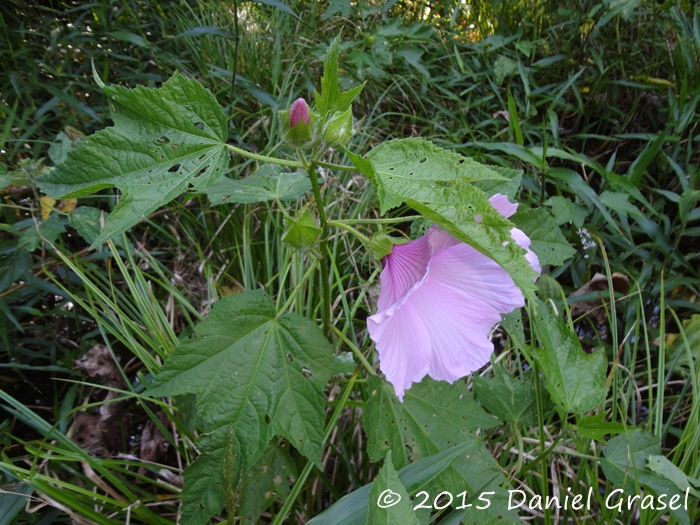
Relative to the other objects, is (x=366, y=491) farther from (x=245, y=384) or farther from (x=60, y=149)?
(x=60, y=149)

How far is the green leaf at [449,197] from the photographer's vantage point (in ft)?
2.10

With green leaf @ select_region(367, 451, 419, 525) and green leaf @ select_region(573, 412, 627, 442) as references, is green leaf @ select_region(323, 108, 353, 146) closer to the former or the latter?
green leaf @ select_region(367, 451, 419, 525)

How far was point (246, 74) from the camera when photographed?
2.06 m

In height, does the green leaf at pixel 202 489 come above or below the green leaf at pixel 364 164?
below

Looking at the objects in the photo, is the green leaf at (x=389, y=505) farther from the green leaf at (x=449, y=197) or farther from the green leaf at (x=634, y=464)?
the green leaf at (x=634, y=464)

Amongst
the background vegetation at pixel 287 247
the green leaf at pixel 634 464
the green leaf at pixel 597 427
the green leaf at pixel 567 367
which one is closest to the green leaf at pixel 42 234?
the background vegetation at pixel 287 247

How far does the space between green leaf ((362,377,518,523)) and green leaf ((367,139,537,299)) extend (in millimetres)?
392

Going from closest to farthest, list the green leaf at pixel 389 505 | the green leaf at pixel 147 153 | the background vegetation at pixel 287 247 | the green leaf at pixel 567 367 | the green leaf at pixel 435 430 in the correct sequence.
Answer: the green leaf at pixel 389 505 → the green leaf at pixel 147 153 → the green leaf at pixel 435 430 → the green leaf at pixel 567 367 → the background vegetation at pixel 287 247

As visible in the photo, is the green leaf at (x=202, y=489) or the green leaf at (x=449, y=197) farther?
the green leaf at (x=202, y=489)

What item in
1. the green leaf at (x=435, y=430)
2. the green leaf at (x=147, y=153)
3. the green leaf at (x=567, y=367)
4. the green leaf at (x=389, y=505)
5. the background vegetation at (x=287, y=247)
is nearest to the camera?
the green leaf at (x=389, y=505)

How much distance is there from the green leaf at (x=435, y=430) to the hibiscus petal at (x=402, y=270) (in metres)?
0.23

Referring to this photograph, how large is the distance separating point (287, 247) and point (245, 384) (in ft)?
0.82

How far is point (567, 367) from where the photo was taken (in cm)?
104

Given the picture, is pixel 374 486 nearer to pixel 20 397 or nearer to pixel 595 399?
pixel 595 399
